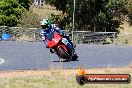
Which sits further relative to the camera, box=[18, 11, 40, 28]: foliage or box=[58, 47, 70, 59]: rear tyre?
box=[18, 11, 40, 28]: foliage

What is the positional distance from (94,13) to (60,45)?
19945mm

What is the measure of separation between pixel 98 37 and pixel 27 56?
1387 cm

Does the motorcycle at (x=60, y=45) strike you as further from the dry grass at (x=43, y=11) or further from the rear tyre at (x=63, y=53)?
the dry grass at (x=43, y=11)

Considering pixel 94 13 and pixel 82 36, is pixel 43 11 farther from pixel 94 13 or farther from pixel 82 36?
pixel 82 36

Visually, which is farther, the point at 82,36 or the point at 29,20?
the point at 29,20

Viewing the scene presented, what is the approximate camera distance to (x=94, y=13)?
38.2m

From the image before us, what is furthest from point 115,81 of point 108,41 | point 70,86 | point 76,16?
point 76,16

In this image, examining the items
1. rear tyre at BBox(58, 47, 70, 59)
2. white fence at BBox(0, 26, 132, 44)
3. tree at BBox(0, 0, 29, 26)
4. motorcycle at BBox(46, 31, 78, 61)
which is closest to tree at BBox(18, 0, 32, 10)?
tree at BBox(0, 0, 29, 26)

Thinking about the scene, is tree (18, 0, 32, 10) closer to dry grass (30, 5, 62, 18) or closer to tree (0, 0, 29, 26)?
tree (0, 0, 29, 26)

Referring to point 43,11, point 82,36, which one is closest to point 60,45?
point 82,36

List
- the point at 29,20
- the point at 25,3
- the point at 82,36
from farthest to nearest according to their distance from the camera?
the point at 25,3 → the point at 29,20 → the point at 82,36

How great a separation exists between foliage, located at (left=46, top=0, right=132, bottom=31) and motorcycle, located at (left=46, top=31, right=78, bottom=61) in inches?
725

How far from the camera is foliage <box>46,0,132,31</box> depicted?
37344 millimetres

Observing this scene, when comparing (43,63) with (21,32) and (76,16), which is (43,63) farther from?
(76,16)
